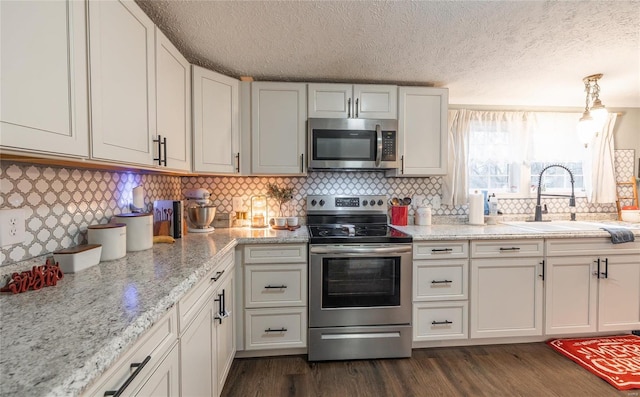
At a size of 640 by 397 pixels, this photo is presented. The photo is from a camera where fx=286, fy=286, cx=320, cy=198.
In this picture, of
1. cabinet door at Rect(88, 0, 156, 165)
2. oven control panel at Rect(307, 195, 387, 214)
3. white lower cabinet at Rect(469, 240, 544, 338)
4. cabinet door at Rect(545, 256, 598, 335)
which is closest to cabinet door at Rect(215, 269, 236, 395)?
cabinet door at Rect(88, 0, 156, 165)

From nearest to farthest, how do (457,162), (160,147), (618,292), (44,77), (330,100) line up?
1. (44,77)
2. (160,147)
3. (618,292)
4. (330,100)
5. (457,162)

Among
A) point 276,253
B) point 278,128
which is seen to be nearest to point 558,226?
point 276,253

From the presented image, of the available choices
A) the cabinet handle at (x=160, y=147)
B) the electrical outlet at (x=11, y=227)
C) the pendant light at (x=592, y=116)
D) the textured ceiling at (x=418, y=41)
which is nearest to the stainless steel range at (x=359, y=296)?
the cabinet handle at (x=160, y=147)

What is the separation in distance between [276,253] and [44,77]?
5.09ft

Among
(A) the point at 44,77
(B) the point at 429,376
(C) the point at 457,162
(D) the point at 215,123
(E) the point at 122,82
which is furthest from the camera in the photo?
(C) the point at 457,162

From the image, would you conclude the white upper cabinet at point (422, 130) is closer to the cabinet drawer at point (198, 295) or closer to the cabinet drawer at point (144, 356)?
the cabinet drawer at point (198, 295)

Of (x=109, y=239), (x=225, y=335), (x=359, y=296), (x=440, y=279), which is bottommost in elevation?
(x=225, y=335)

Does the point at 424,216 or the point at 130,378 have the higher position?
the point at 424,216

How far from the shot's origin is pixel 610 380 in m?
1.86

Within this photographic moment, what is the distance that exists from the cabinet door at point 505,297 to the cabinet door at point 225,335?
5.89 ft

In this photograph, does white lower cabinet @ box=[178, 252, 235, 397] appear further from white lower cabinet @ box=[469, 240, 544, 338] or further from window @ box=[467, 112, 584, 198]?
window @ box=[467, 112, 584, 198]

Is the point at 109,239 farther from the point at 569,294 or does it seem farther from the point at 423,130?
the point at 569,294

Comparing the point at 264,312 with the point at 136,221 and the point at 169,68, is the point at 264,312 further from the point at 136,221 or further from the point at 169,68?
the point at 169,68

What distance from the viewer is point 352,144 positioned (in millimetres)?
2404
